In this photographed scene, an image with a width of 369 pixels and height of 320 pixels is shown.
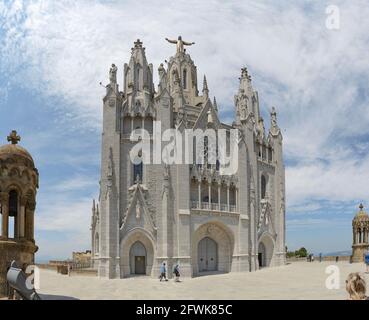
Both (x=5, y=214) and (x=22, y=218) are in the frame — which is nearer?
(x=5, y=214)

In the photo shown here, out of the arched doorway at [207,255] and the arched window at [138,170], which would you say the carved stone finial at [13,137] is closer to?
the arched window at [138,170]

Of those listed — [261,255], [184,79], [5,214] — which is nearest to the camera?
[5,214]

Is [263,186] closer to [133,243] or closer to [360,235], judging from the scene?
[360,235]

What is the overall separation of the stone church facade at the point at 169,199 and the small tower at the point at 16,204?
1855 centimetres

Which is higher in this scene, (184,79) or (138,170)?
(184,79)

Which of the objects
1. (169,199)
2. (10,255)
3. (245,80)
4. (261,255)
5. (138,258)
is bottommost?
(261,255)

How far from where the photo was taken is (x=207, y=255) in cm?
4272

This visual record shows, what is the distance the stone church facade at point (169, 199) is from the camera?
37875mm

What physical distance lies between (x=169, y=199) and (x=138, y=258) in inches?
240

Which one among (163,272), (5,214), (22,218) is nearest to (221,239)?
(163,272)

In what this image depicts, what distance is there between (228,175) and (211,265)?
9.34 meters

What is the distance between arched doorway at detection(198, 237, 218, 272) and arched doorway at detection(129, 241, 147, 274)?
20.3 feet

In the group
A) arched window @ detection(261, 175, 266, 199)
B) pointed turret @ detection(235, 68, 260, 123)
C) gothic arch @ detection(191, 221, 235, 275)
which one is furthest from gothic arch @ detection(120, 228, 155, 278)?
pointed turret @ detection(235, 68, 260, 123)
